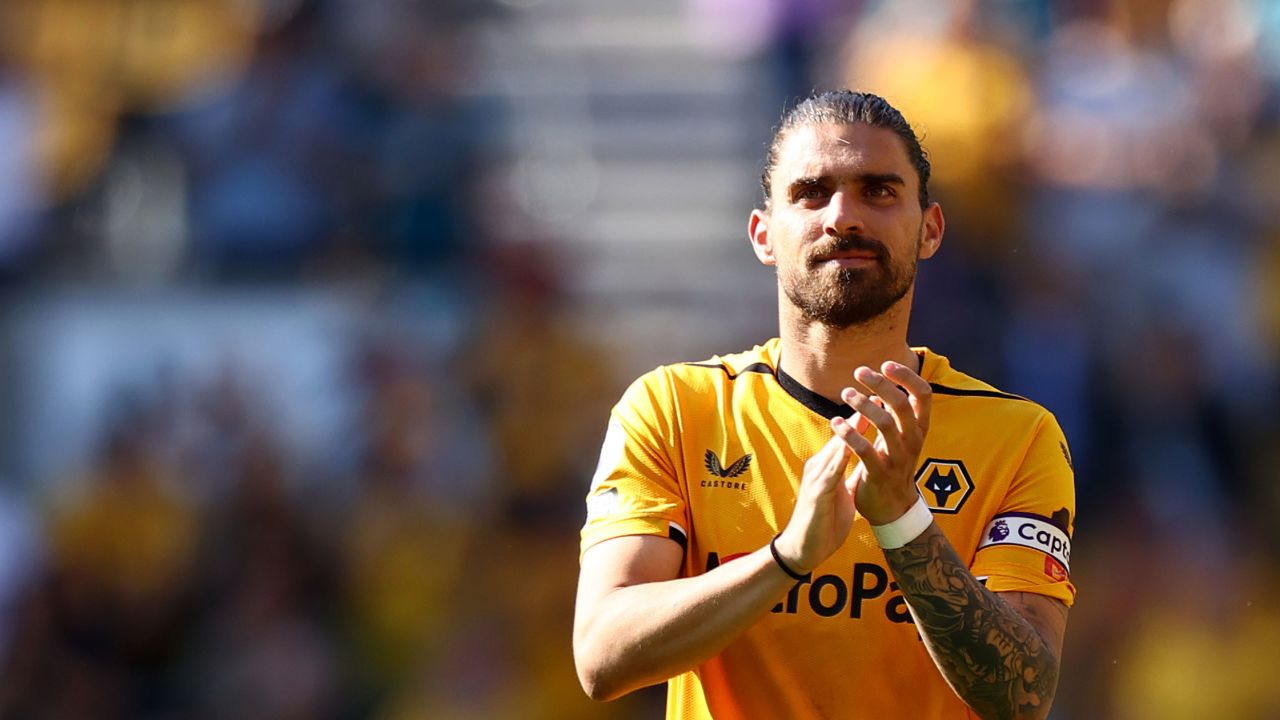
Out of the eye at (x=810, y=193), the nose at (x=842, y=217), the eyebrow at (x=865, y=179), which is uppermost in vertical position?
the eyebrow at (x=865, y=179)

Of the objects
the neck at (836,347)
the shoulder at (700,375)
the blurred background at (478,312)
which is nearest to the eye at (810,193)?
the neck at (836,347)

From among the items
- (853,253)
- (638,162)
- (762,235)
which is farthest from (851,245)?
(638,162)

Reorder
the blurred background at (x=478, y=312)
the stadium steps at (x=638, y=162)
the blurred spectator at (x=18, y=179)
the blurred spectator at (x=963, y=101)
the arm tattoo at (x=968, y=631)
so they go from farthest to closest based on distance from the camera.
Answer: the stadium steps at (x=638, y=162) → the blurred spectator at (x=18, y=179) → the blurred spectator at (x=963, y=101) → the blurred background at (x=478, y=312) → the arm tattoo at (x=968, y=631)

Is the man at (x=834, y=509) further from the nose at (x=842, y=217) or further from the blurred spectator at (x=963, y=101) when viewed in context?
the blurred spectator at (x=963, y=101)

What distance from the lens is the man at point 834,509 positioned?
374 centimetres

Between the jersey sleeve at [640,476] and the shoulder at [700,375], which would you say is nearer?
the jersey sleeve at [640,476]

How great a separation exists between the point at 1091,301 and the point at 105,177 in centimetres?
599

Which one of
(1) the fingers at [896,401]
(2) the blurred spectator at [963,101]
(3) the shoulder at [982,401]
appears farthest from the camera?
(2) the blurred spectator at [963,101]

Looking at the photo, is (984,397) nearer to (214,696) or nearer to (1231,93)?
(214,696)

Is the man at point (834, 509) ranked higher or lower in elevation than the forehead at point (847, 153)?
lower

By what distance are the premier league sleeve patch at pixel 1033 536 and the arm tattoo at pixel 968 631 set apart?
27cm

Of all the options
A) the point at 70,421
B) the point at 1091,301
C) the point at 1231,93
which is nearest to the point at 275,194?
the point at 70,421

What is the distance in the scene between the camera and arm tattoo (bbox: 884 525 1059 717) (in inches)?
147

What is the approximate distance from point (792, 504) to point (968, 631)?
57 centimetres
